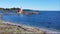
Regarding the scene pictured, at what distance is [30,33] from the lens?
21.8 ft

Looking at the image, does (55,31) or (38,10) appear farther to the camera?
(55,31)

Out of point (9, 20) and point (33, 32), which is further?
point (9, 20)

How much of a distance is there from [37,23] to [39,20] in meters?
0.16

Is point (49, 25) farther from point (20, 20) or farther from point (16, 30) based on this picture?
point (16, 30)

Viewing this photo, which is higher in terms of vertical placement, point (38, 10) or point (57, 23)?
point (38, 10)

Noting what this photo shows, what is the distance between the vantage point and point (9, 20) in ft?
25.2

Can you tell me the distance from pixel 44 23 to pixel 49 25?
19 cm

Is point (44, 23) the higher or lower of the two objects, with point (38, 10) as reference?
lower

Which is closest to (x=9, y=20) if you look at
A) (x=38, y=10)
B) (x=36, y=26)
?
→ (x=36, y=26)

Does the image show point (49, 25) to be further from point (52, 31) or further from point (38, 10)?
point (38, 10)

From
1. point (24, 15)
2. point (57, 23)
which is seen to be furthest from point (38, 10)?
point (57, 23)

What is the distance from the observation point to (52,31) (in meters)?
7.57

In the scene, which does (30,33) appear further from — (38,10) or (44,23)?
(44,23)

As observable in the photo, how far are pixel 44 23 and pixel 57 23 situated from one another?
0.48 m
